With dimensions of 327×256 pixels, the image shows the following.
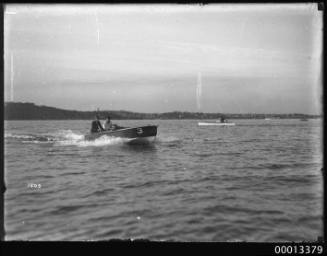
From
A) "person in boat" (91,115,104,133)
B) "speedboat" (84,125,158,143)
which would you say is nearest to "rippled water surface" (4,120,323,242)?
"speedboat" (84,125,158,143)

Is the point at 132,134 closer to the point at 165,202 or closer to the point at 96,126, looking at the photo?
the point at 96,126

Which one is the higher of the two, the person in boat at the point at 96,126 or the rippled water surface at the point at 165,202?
the person in boat at the point at 96,126

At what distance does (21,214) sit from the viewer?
804cm

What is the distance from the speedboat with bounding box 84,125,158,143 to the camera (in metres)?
21.7

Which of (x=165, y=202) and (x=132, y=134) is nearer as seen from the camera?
(x=165, y=202)

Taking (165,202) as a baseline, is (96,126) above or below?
above

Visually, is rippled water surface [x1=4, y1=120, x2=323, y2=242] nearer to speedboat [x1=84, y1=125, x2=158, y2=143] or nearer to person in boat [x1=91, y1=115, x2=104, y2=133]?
speedboat [x1=84, y1=125, x2=158, y2=143]

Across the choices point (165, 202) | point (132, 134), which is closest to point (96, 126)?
point (132, 134)

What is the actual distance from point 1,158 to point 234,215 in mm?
5854

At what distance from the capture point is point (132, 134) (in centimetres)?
2223

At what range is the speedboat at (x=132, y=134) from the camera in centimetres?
2173

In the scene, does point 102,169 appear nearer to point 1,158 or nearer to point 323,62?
point 1,158

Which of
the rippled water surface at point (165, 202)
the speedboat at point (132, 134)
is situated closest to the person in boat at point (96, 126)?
the speedboat at point (132, 134)

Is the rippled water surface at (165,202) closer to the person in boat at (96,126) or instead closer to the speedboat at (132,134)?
the speedboat at (132,134)
